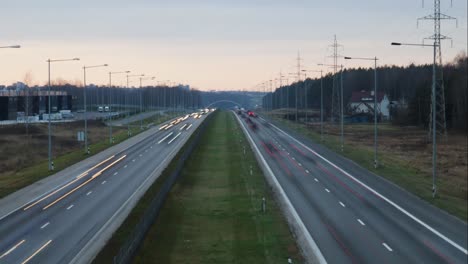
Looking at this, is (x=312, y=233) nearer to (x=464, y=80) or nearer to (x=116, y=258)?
(x=116, y=258)

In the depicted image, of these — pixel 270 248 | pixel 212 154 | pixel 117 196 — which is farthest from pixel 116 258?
pixel 212 154

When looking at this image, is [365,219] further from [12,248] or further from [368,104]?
[368,104]

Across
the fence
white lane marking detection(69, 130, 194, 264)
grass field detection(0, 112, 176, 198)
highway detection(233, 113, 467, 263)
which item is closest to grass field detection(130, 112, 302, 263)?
the fence

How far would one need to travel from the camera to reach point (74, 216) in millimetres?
36719

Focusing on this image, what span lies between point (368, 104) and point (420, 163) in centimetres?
11365

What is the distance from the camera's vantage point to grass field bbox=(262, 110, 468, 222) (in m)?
41.5

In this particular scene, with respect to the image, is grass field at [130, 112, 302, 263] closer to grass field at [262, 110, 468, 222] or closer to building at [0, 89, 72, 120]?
grass field at [262, 110, 468, 222]

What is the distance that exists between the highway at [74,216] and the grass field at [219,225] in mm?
2519

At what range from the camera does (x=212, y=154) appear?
74.7 m

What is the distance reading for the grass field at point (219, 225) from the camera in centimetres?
2809

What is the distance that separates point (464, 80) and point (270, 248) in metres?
83.5

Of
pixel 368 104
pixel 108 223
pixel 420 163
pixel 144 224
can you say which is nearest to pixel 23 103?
pixel 368 104

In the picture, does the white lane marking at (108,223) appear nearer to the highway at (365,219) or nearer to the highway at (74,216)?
the highway at (74,216)

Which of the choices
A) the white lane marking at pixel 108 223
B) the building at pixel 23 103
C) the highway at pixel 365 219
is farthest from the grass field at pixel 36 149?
the highway at pixel 365 219
